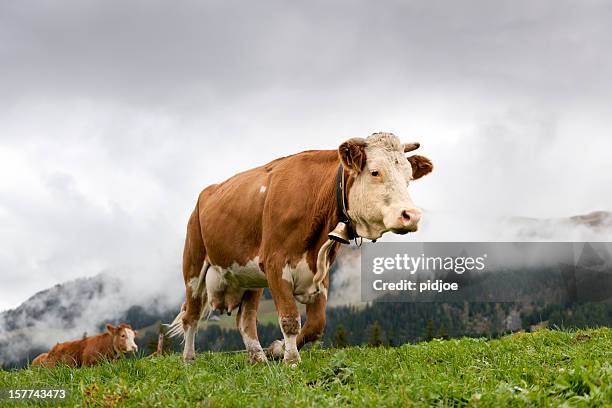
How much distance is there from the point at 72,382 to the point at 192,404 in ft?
11.0

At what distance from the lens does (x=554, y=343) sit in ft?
40.9

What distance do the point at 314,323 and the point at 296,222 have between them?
5.15 ft

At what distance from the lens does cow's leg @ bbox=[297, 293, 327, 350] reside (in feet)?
33.1

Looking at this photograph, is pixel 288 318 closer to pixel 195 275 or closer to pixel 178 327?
pixel 195 275

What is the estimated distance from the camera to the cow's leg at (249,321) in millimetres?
11578

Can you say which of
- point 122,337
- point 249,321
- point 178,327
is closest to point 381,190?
point 249,321

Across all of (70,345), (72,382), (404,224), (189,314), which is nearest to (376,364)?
(404,224)

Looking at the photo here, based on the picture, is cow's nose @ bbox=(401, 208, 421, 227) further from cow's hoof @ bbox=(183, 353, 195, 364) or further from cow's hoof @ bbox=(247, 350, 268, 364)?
cow's hoof @ bbox=(183, 353, 195, 364)

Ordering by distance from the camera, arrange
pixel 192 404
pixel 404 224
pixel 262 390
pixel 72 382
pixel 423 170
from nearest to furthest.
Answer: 1. pixel 192 404
2. pixel 262 390
3. pixel 404 224
4. pixel 72 382
5. pixel 423 170

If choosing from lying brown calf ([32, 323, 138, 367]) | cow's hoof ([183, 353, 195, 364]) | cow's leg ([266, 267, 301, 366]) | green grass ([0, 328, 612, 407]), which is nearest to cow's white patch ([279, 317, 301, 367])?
cow's leg ([266, 267, 301, 366])

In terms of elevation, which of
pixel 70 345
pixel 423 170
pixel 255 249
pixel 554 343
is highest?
pixel 423 170

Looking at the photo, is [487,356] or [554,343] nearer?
[487,356]

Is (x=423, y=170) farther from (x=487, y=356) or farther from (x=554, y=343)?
(x=554, y=343)

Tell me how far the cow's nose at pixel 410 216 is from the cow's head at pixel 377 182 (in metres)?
0.04
